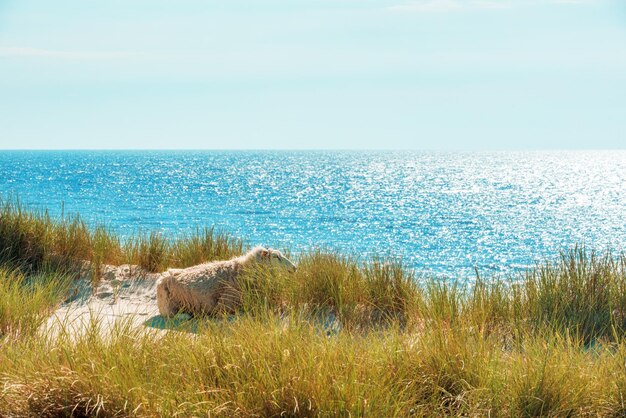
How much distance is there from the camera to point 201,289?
6.24 metres

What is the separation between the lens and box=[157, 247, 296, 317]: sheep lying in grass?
6242mm

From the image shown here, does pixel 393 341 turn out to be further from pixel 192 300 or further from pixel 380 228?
pixel 380 228

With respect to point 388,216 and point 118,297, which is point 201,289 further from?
point 388,216

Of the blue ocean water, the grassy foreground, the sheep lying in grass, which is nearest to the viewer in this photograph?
the grassy foreground

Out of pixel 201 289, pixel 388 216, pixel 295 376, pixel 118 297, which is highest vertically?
pixel 295 376

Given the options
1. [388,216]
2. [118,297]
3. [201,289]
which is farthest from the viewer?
[388,216]

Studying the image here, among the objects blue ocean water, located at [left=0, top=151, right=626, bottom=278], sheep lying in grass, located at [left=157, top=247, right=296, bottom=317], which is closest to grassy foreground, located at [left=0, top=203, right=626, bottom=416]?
sheep lying in grass, located at [left=157, top=247, right=296, bottom=317]

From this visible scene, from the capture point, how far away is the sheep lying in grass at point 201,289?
6.24 m

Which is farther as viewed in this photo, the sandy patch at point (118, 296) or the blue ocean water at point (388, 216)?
the blue ocean water at point (388, 216)

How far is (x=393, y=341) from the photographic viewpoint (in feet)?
12.3

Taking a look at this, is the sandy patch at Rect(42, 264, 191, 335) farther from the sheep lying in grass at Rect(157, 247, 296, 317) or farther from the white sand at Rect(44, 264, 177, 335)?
the sheep lying in grass at Rect(157, 247, 296, 317)

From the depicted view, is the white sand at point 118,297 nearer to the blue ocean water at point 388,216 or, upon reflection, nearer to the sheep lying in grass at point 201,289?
the sheep lying in grass at point 201,289

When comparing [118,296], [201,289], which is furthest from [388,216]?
[201,289]

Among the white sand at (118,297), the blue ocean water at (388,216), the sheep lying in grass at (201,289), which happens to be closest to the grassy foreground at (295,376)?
the white sand at (118,297)
